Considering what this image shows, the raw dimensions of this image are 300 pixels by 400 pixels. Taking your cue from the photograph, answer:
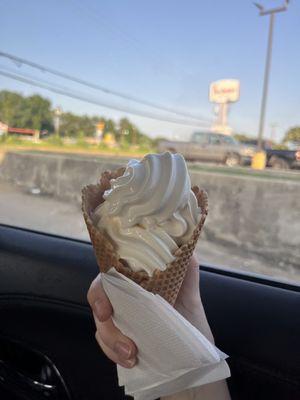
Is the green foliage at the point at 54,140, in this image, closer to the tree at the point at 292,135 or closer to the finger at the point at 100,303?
the tree at the point at 292,135

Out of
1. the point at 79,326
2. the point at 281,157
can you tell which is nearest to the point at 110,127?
the point at 281,157

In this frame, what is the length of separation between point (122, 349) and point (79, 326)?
0.70 metres

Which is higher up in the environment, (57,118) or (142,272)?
(57,118)

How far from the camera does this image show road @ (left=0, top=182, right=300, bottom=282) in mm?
2006

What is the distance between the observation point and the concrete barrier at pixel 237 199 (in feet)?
8.46

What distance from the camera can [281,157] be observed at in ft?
7.30

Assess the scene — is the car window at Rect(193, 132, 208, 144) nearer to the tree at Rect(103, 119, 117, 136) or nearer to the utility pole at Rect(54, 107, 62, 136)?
the tree at Rect(103, 119, 117, 136)

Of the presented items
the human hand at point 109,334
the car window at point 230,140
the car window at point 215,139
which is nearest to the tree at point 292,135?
the car window at point 230,140

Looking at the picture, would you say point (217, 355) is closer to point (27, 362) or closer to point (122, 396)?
point (122, 396)

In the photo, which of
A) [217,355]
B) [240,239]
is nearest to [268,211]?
[240,239]

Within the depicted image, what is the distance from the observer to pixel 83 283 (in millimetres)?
1620

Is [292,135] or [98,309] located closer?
[98,309]

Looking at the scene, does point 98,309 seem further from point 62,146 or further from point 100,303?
point 62,146

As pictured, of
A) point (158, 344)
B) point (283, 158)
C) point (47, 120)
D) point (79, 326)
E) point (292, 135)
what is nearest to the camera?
point (158, 344)
